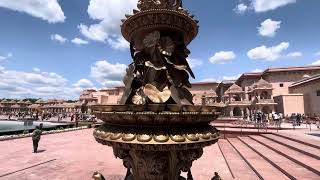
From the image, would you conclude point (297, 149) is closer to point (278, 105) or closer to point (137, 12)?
point (137, 12)

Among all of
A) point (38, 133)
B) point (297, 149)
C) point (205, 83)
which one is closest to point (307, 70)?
point (205, 83)

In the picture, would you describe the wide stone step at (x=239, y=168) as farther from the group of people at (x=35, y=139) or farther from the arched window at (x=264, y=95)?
the arched window at (x=264, y=95)

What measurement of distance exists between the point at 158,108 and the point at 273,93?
152 ft

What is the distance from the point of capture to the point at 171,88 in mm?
2861

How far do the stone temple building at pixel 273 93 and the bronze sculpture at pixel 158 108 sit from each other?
77.1 feet

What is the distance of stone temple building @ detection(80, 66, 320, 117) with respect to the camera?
31781 millimetres

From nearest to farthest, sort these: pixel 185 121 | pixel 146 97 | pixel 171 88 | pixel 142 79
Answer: pixel 185 121
pixel 146 97
pixel 171 88
pixel 142 79

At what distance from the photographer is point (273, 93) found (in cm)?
4356

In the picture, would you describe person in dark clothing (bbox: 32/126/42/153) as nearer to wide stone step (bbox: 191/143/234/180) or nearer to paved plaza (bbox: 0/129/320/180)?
paved plaza (bbox: 0/129/320/180)

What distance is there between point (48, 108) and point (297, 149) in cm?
6806

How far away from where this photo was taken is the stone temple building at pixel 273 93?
104 feet

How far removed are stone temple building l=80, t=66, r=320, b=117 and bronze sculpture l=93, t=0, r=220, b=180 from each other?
23.5m

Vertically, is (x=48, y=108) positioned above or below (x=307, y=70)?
below

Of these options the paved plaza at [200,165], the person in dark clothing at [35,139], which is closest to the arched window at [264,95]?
the paved plaza at [200,165]
